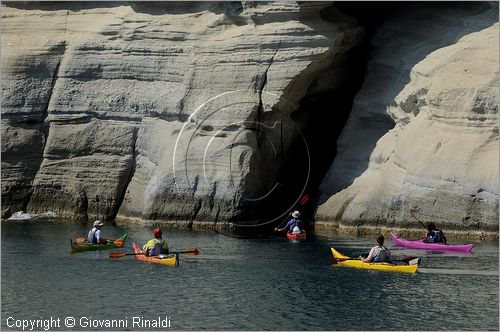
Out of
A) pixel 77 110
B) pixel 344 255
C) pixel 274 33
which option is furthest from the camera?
pixel 77 110

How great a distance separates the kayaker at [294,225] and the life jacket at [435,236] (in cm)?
387

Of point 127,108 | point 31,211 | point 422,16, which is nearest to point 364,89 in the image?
point 422,16

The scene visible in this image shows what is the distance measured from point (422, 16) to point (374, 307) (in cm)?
1415

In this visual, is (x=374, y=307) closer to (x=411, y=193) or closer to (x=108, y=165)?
(x=411, y=193)

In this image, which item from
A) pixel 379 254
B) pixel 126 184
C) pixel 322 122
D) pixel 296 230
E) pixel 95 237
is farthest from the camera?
pixel 322 122

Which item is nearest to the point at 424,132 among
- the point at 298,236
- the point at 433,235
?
the point at 433,235

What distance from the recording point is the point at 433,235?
3338 cm

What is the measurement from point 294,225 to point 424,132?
4336 millimetres

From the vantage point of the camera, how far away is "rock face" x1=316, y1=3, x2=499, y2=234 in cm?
3444

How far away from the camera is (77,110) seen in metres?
40.0

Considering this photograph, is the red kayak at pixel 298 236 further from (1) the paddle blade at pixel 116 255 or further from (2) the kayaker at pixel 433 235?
(1) the paddle blade at pixel 116 255

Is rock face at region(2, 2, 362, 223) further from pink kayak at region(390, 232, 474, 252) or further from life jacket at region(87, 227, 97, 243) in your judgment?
pink kayak at region(390, 232, 474, 252)

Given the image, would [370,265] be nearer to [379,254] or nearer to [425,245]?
[379,254]

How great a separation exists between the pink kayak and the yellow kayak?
2.50 meters
